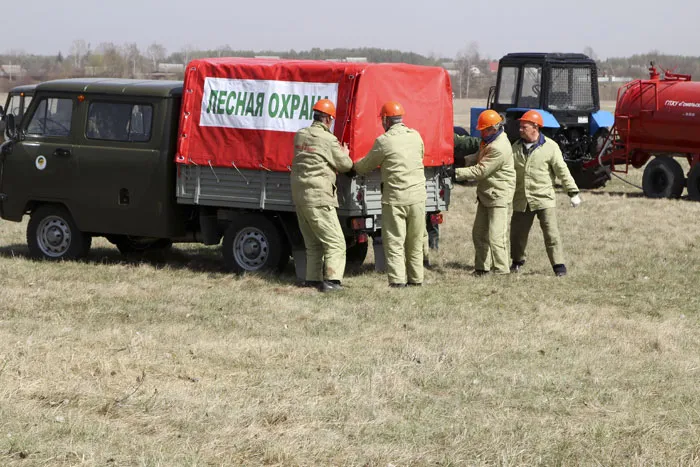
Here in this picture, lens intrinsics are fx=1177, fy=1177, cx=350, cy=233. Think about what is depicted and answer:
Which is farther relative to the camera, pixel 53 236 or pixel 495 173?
pixel 53 236

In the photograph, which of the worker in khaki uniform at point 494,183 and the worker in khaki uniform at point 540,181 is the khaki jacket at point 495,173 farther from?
the worker in khaki uniform at point 540,181

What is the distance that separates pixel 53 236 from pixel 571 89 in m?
12.4

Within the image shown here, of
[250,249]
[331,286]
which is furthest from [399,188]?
[250,249]

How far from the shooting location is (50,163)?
13.2 meters

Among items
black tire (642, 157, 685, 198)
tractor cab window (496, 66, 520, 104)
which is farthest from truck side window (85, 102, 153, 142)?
black tire (642, 157, 685, 198)

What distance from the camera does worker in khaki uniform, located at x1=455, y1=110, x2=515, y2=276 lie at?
12.7 m

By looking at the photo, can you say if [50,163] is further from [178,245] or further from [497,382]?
[497,382]

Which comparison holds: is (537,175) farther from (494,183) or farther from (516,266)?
(516,266)

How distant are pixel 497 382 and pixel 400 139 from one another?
406cm

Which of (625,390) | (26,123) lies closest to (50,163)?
(26,123)

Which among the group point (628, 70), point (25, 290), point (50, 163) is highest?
point (628, 70)

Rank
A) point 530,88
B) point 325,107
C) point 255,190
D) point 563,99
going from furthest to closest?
1. point 563,99
2. point 530,88
3. point 255,190
4. point 325,107

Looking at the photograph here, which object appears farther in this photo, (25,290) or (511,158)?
(511,158)

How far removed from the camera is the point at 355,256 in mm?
13641
